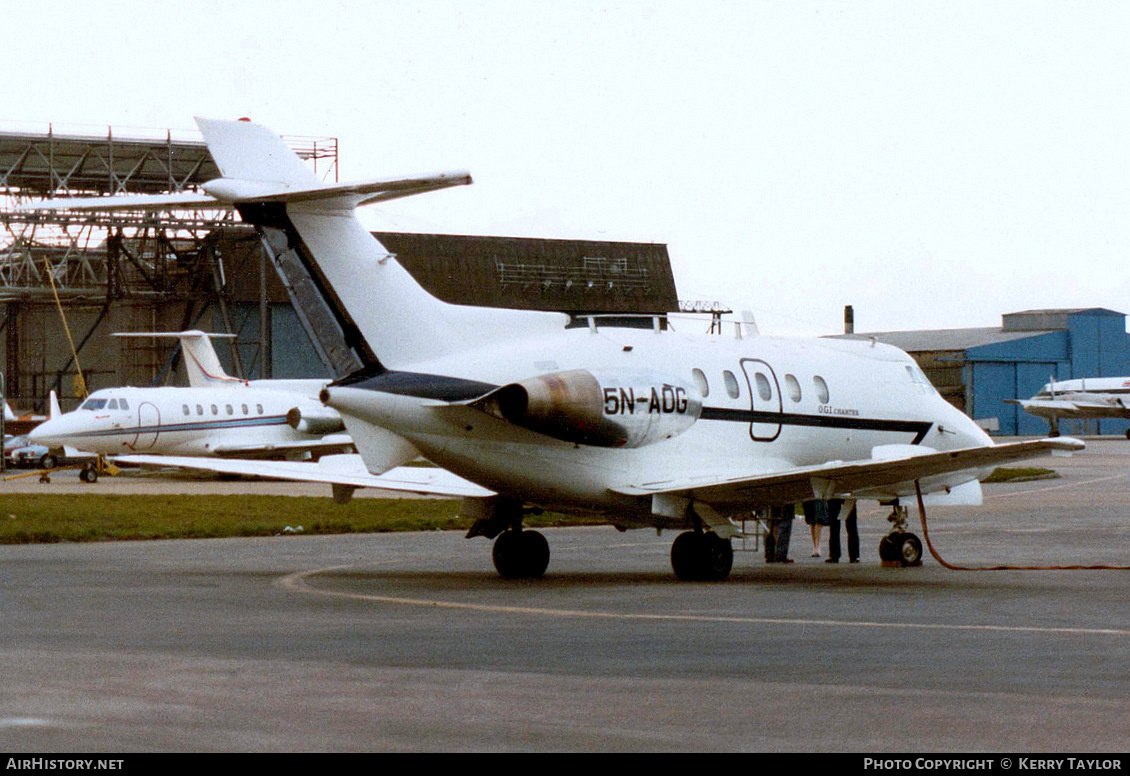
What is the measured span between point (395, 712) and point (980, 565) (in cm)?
1496

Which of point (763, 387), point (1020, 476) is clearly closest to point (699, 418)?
point (763, 387)

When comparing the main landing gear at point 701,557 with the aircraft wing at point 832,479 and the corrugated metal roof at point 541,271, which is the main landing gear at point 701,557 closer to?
the aircraft wing at point 832,479

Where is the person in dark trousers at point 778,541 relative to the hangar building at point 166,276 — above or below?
below

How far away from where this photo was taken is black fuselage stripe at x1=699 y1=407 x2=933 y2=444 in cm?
2158

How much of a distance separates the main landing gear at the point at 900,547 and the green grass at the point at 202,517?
38.4 ft

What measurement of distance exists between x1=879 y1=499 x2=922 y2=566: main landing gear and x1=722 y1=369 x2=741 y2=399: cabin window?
10.5 feet

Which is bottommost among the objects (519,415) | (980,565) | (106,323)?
(980,565)

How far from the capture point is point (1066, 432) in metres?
118

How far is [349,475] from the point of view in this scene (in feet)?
73.8

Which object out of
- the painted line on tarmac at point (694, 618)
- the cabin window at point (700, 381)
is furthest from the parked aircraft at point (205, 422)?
the painted line on tarmac at point (694, 618)

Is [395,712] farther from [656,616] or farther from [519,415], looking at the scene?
[519,415]

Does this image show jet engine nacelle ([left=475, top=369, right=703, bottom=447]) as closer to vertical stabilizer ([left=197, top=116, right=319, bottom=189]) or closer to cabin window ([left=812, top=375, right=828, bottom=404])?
cabin window ([left=812, top=375, right=828, bottom=404])

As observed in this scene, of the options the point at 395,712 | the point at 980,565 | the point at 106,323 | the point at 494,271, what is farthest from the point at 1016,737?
the point at 106,323

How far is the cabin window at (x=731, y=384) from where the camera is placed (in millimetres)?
21750
